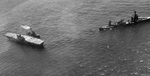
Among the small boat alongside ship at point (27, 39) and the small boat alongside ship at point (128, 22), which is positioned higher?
the small boat alongside ship at point (128, 22)

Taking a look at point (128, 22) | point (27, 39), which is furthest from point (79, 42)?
point (128, 22)

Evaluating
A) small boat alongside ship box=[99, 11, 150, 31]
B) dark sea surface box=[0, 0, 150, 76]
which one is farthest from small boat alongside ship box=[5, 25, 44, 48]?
small boat alongside ship box=[99, 11, 150, 31]

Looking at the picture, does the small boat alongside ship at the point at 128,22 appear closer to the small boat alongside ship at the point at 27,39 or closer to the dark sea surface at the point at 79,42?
the dark sea surface at the point at 79,42

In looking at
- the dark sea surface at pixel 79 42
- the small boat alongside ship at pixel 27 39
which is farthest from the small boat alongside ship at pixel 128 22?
the small boat alongside ship at pixel 27 39

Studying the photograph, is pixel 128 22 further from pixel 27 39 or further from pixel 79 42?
pixel 27 39

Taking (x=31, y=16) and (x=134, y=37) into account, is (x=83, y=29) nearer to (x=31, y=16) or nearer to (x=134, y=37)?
(x=134, y=37)

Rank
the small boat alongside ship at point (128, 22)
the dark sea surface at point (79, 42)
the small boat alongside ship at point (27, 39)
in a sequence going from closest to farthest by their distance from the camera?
the dark sea surface at point (79, 42) < the small boat alongside ship at point (27, 39) < the small boat alongside ship at point (128, 22)
